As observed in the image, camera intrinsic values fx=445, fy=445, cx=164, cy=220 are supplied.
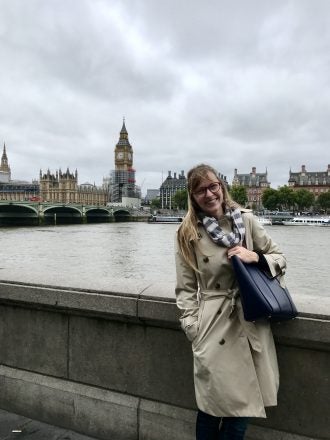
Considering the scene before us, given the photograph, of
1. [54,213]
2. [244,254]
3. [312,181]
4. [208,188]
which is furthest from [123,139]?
[244,254]

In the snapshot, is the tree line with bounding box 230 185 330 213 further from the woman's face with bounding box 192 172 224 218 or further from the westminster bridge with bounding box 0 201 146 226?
the woman's face with bounding box 192 172 224 218

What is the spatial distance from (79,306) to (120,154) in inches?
5820

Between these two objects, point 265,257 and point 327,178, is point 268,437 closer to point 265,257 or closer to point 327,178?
point 265,257

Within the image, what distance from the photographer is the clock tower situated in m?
146

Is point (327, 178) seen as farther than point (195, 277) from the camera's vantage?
Yes

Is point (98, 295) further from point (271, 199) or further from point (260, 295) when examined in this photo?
point (271, 199)

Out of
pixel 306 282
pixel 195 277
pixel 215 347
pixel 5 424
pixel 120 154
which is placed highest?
pixel 120 154

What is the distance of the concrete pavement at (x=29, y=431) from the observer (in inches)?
99.7

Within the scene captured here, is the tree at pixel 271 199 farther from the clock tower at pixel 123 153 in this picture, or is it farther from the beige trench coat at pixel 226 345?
the beige trench coat at pixel 226 345

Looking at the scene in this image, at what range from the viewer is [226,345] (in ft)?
6.23

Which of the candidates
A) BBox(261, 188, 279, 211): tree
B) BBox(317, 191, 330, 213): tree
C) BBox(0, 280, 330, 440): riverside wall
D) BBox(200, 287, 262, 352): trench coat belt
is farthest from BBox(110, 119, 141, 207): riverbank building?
BBox(200, 287, 262, 352): trench coat belt

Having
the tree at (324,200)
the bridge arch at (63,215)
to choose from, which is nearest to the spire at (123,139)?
the tree at (324,200)

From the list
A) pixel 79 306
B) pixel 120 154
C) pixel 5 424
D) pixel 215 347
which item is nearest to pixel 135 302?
pixel 79 306

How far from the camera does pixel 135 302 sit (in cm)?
240
